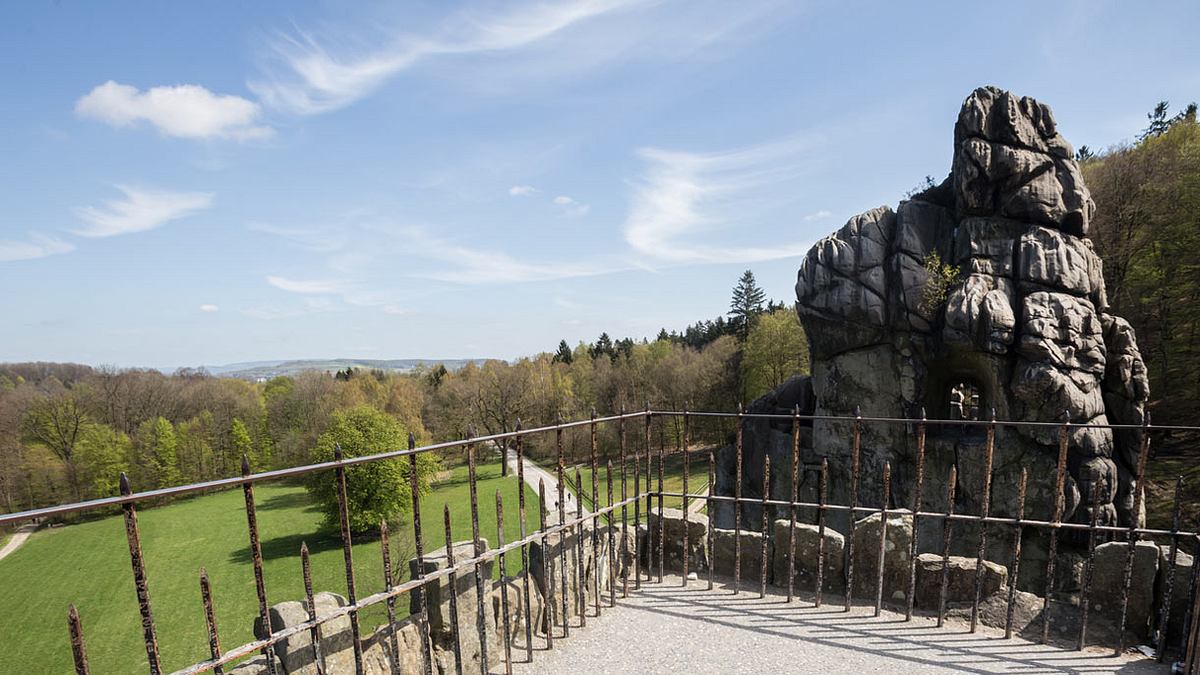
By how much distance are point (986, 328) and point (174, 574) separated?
134 ft

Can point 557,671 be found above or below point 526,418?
above

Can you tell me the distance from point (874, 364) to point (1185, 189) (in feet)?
42.8

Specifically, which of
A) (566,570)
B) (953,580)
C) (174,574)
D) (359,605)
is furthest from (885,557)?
(174,574)

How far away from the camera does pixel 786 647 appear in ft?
20.7

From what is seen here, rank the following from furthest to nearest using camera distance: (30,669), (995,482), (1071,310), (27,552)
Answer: (27,552)
(30,669)
(995,482)
(1071,310)

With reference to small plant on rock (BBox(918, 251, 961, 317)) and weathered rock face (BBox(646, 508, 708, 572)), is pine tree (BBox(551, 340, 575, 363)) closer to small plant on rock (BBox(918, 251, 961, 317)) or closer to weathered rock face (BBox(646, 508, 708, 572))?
small plant on rock (BBox(918, 251, 961, 317))

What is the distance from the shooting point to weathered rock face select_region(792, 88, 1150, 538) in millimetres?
18219

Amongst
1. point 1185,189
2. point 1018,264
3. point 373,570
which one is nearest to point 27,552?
point 373,570

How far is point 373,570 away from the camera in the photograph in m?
27.3

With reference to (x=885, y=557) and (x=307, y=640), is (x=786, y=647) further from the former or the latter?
(x=307, y=640)

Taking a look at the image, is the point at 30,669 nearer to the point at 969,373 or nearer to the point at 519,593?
the point at 519,593

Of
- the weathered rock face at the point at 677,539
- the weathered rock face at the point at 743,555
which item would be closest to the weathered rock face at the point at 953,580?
the weathered rock face at the point at 743,555

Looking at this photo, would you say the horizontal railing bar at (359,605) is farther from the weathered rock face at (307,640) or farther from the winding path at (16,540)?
the winding path at (16,540)

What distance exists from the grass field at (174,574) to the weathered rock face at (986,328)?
57.5ft
